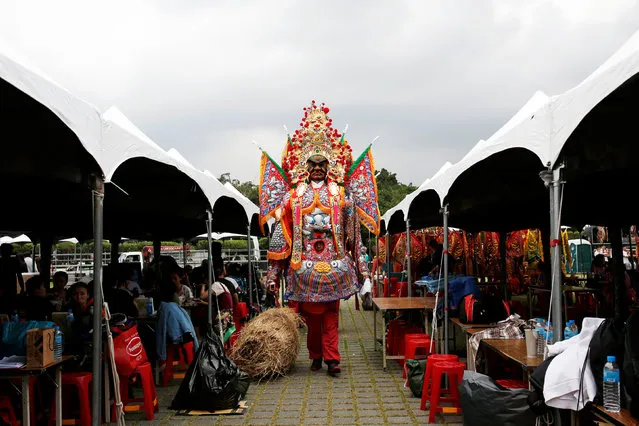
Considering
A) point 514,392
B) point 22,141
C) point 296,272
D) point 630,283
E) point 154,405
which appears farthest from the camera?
point 630,283

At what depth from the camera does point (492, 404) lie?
4457mm

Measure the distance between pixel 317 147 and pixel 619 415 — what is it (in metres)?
5.52

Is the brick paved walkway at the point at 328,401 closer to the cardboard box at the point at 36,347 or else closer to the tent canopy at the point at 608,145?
the cardboard box at the point at 36,347

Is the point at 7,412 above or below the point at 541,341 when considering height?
below

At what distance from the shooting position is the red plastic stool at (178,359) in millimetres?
7352

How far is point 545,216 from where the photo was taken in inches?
443

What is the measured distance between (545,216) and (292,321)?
5.54m

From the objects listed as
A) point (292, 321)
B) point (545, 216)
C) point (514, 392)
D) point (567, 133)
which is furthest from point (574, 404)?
point (545, 216)

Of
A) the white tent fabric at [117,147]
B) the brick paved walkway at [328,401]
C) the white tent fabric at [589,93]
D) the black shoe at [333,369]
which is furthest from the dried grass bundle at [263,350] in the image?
the white tent fabric at [589,93]

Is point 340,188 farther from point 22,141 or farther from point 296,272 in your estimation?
point 22,141

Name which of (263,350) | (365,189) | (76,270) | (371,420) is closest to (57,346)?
(371,420)

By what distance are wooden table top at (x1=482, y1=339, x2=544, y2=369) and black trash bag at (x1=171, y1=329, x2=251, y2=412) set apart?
2.51 m

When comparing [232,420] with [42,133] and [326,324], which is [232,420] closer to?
[326,324]

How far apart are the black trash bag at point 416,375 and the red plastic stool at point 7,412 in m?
3.82
